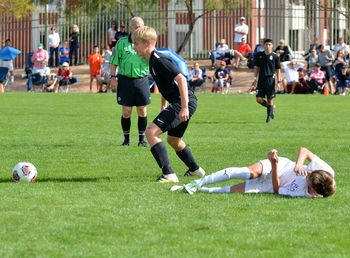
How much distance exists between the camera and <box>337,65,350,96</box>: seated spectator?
40416 mm

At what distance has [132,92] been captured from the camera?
16.7 meters

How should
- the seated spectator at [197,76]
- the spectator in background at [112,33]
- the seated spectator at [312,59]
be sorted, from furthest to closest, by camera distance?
the spectator in background at [112,33] → the seated spectator at [312,59] → the seated spectator at [197,76]

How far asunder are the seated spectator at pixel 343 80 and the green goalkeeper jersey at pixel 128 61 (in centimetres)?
2455

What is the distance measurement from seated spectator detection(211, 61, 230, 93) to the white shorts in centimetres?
3062

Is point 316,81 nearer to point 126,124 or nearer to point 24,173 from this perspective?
point 126,124

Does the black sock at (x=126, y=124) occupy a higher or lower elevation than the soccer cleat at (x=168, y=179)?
higher

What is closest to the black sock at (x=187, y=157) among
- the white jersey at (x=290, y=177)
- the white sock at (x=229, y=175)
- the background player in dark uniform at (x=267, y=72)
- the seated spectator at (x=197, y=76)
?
the white sock at (x=229, y=175)

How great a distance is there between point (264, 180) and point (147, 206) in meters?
1.51

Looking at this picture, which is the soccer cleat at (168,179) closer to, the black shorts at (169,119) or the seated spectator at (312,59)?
the black shorts at (169,119)

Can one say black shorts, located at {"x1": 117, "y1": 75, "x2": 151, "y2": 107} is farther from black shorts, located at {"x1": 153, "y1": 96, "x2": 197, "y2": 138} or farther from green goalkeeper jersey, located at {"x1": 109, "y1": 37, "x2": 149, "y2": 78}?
black shorts, located at {"x1": 153, "y1": 96, "x2": 197, "y2": 138}

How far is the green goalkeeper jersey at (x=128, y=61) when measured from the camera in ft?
54.4

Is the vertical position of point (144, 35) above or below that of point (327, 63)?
below

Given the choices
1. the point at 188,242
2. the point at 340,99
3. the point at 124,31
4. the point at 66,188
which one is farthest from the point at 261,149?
the point at 124,31

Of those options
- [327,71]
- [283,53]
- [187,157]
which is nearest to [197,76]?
[283,53]
